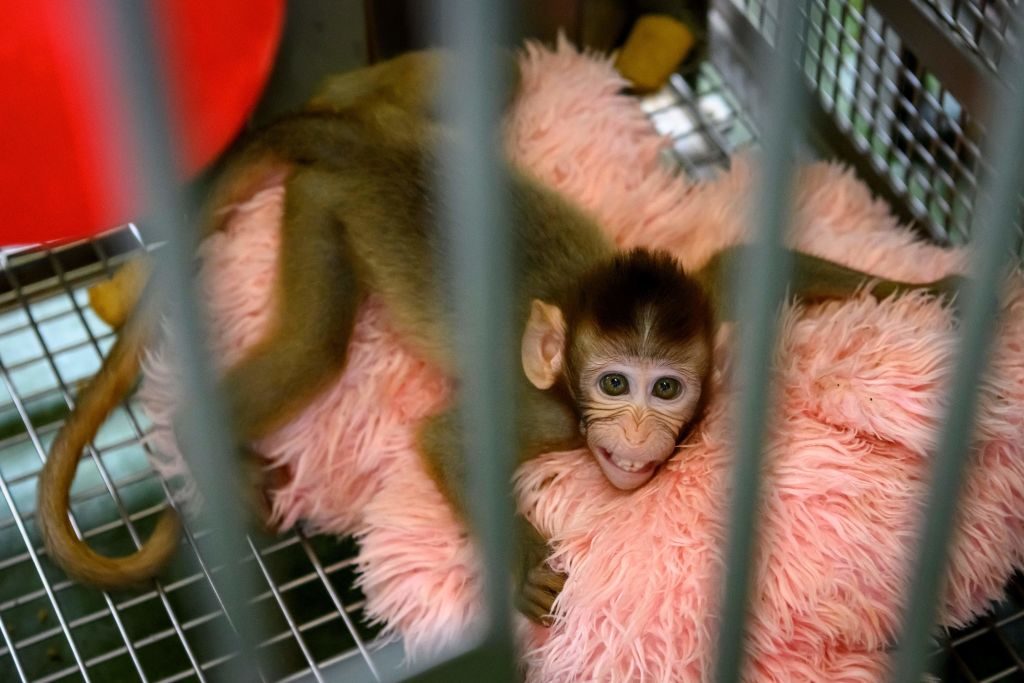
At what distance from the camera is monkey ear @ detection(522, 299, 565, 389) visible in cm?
145

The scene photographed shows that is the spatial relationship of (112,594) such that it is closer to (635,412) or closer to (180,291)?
(635,412)

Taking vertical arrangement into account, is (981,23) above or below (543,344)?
above

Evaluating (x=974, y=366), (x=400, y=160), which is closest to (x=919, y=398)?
(x=400, y=160)

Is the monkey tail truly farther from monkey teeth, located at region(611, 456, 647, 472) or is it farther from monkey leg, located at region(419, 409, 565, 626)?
monkey teeth, located at region(611, 456, 647, 472)

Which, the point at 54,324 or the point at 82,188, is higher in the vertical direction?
the point at 82,188

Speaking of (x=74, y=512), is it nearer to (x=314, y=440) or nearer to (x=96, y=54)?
(x=314, y=440)

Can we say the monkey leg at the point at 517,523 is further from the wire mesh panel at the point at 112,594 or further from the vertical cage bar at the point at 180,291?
the vertical cage bar at the point at 180,291

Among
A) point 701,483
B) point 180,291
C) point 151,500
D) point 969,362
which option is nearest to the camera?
point 180,291

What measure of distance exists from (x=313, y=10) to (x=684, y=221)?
0.59 metres

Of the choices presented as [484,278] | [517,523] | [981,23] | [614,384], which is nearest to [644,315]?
[614,384]

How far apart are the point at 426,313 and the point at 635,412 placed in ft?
0.93

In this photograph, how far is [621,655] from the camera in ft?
4.27

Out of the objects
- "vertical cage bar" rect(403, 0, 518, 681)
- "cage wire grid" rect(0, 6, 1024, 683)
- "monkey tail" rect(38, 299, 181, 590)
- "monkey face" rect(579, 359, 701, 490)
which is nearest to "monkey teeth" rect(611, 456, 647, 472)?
"monkey face" rect(579, 359, 701, 490)

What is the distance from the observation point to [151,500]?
164cm
